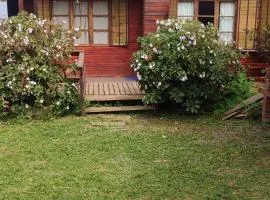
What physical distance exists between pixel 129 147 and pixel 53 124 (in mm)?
1867

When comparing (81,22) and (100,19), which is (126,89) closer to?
(100,19)

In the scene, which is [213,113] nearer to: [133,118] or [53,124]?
[133,118]

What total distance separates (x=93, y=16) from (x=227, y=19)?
346 cm

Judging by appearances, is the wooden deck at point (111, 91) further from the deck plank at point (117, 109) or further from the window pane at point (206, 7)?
the window pane at point (206, 7)

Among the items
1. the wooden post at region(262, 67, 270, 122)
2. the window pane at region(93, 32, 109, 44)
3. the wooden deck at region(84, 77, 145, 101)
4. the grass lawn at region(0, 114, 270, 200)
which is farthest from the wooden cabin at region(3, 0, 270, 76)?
the grass lawn at region(0, 114, 270, 200)

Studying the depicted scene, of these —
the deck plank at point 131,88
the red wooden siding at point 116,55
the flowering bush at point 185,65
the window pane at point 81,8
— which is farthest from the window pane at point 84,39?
the flowering bush at point 185,65

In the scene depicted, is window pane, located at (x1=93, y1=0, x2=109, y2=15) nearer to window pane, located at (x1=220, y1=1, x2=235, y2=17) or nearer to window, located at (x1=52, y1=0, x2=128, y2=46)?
window, located at (x1=52, y1=0, x2=128, y2=46)

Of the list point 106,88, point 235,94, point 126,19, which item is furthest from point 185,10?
point 235,94

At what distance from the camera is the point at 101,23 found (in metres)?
12.1

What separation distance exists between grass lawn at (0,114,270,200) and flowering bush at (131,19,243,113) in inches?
19.1

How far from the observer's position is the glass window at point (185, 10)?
38.8 ft

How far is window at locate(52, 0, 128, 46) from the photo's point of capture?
12023 millimetres

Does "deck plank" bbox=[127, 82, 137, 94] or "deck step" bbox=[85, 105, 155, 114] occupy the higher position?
"deck plank" bbox=[127, 82, 137, 94]

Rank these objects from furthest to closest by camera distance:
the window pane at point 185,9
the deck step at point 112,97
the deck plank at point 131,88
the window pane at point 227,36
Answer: the window pane at point 227,36 → the window pane at point 185,9 → the deck plank at point 131,88 → the deck step at point 112,97
